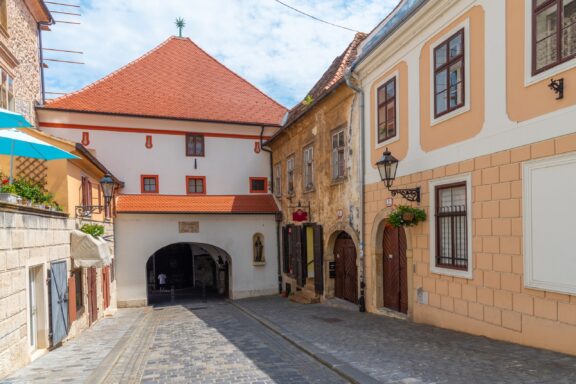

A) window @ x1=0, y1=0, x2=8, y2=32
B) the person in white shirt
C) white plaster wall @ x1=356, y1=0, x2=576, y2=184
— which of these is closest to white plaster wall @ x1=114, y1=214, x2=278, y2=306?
the person in white shirt

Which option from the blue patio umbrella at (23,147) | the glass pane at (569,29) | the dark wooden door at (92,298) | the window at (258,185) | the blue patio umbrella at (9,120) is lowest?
the dark wooden door at (92,298)

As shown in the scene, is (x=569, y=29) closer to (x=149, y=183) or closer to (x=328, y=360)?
(x=328, y=360)

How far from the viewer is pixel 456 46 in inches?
309

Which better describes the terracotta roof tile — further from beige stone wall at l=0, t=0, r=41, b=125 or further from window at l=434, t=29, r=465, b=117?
beige stone wall at l=0, t=0, r=41, b=125

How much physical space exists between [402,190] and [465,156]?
1.78m

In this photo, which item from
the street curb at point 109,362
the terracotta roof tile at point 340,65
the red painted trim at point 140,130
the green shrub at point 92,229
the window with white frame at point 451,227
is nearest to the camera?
the street curb at point 109,362

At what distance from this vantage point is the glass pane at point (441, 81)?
8195mm

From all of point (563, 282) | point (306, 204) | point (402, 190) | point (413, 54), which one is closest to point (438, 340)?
point (563, 282)

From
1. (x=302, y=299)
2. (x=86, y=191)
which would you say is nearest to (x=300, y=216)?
(x=302, y=299)

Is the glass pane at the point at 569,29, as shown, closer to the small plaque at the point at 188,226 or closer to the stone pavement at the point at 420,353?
the stone pavement at the point at 420,353

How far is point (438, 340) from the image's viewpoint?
7.17 meters

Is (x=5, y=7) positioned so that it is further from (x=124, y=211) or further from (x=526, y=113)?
(x=526, y=113)

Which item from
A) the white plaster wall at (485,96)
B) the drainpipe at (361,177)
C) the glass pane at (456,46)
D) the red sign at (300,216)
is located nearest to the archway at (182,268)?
the red sign at (300,216)

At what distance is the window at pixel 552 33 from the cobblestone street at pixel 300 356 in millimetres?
3998
